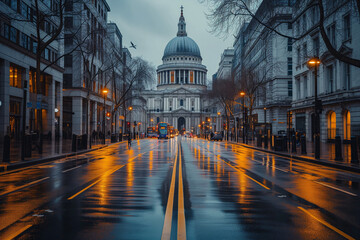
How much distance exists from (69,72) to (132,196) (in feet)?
172

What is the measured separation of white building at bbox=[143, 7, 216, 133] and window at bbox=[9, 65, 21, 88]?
138m

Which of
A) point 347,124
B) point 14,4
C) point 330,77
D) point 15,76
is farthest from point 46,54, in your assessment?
point 347,124

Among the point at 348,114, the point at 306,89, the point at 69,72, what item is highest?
the point at 69,72

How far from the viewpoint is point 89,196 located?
9047mm

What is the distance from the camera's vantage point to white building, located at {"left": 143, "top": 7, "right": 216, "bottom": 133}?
7185 inches

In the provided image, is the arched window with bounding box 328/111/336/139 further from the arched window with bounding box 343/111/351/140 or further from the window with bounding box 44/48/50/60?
the window with bounding box 44/48/50/60

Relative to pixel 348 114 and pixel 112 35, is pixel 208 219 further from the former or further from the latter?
pixel 112 35

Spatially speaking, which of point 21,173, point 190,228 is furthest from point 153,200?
point 21,173

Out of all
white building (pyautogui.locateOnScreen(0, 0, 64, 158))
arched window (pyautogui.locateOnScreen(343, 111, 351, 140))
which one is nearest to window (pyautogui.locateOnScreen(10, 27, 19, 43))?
white building (pyautogui.locateOnScreen(0, 0, 64, 158))

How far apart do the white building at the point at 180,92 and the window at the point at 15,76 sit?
451 ft

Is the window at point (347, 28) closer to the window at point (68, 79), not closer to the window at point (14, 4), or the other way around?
the window at point (14, 4)

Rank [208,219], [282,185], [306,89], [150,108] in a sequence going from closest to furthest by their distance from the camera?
[208,219], [282,185], [306,89], [150,108]

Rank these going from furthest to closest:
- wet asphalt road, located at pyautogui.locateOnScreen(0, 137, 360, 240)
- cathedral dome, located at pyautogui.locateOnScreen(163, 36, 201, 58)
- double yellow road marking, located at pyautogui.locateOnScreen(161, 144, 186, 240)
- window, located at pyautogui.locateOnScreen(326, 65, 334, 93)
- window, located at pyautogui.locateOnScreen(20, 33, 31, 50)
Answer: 1. cathedral dome, located at pyautogui.locateOnScreen(163, 36, 201, 58)
2. window, located at pyautogui.locateOnScreen(20, 33, 31, 50)
3. window, located at pyautogui.locateOnScreen(326, 65, 334, 93)
4. wet asphalt road, located at pyautogui.locateOnScreen(0, 137, 360, 240)
5. double yellow road marking, located at pyautogui.locateOnScreen(161, 144, 186, 240)

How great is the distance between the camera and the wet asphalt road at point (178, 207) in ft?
19.6
